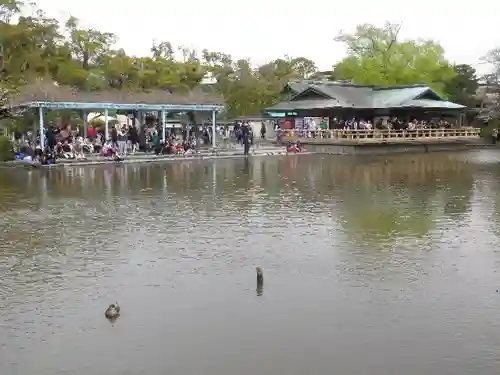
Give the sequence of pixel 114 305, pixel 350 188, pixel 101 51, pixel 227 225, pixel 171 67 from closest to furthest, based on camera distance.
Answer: pixel 114 305 < pixel 227 225 < pixel 350 188 < pixel 101 51 < pixel 171 67

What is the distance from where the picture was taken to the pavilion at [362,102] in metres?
40.7

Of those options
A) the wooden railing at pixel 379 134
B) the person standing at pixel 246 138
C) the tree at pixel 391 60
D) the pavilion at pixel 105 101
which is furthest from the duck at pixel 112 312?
the tree at pixel 391 60

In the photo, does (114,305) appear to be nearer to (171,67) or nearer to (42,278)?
(42,278)

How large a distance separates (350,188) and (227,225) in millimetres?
6798

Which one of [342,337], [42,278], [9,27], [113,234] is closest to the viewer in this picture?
[342,337]

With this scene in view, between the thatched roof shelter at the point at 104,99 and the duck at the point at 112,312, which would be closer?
the duck at the point at 112,312

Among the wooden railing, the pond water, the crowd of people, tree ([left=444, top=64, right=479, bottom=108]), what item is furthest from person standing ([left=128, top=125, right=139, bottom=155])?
tree ([left=444, top=64, right=479, bottom=108])

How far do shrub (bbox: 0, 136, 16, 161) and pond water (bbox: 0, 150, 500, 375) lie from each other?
10.9 m

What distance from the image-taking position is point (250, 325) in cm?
668

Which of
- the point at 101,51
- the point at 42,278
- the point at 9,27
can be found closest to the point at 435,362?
the point at 42,278

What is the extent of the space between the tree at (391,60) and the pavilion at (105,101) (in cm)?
2395

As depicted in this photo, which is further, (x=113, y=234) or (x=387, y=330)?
(x=113, y=234)

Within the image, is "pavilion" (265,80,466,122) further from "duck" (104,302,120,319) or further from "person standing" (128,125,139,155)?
"duck" (104,302,120,319)

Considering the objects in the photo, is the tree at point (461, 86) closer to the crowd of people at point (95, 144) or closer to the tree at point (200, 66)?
the tree at point (200, 66)
